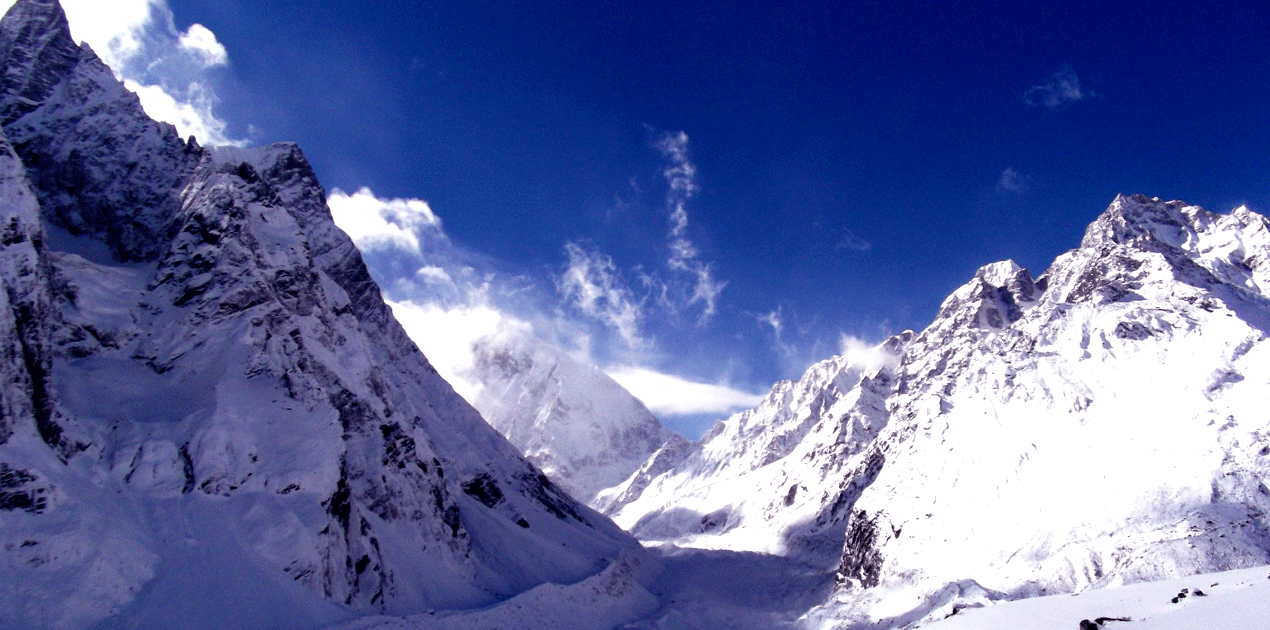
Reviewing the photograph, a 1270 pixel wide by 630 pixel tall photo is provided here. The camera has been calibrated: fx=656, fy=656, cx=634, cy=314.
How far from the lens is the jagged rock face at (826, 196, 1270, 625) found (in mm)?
52188

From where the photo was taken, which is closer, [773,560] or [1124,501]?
[1124,501]

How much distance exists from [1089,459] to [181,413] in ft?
257

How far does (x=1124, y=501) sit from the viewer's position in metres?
57.4

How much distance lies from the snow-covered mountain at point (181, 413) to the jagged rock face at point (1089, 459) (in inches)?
1473

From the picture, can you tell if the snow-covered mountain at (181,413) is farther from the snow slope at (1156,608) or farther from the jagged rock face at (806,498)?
the jagged rock face at (806,498)

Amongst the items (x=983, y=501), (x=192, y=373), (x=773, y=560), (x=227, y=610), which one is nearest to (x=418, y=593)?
(x=227, y=610)

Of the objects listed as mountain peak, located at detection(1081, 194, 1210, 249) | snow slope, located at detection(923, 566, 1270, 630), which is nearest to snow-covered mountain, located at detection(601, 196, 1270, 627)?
mountain peak, located at detection(1081, 194, 1210, 249)

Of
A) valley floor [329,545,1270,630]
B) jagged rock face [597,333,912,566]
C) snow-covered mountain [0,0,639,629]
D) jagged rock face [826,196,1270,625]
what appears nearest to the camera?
valley floor [329,545,1270,630]

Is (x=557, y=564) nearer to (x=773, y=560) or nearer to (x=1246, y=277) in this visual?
(x=773, y=560)

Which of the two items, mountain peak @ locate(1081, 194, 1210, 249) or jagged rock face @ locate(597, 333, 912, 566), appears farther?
mountain peak @ locate(1081, 194, 1210, 249)

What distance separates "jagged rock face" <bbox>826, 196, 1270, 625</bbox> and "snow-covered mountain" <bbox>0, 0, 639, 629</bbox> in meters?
37.4

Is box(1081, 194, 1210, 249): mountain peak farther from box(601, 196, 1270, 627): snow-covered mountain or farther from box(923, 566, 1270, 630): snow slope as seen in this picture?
box(923, 566, 1270, 630): snow slope

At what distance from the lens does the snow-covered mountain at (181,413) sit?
3262 centimetres

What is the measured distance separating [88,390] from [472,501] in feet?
141
